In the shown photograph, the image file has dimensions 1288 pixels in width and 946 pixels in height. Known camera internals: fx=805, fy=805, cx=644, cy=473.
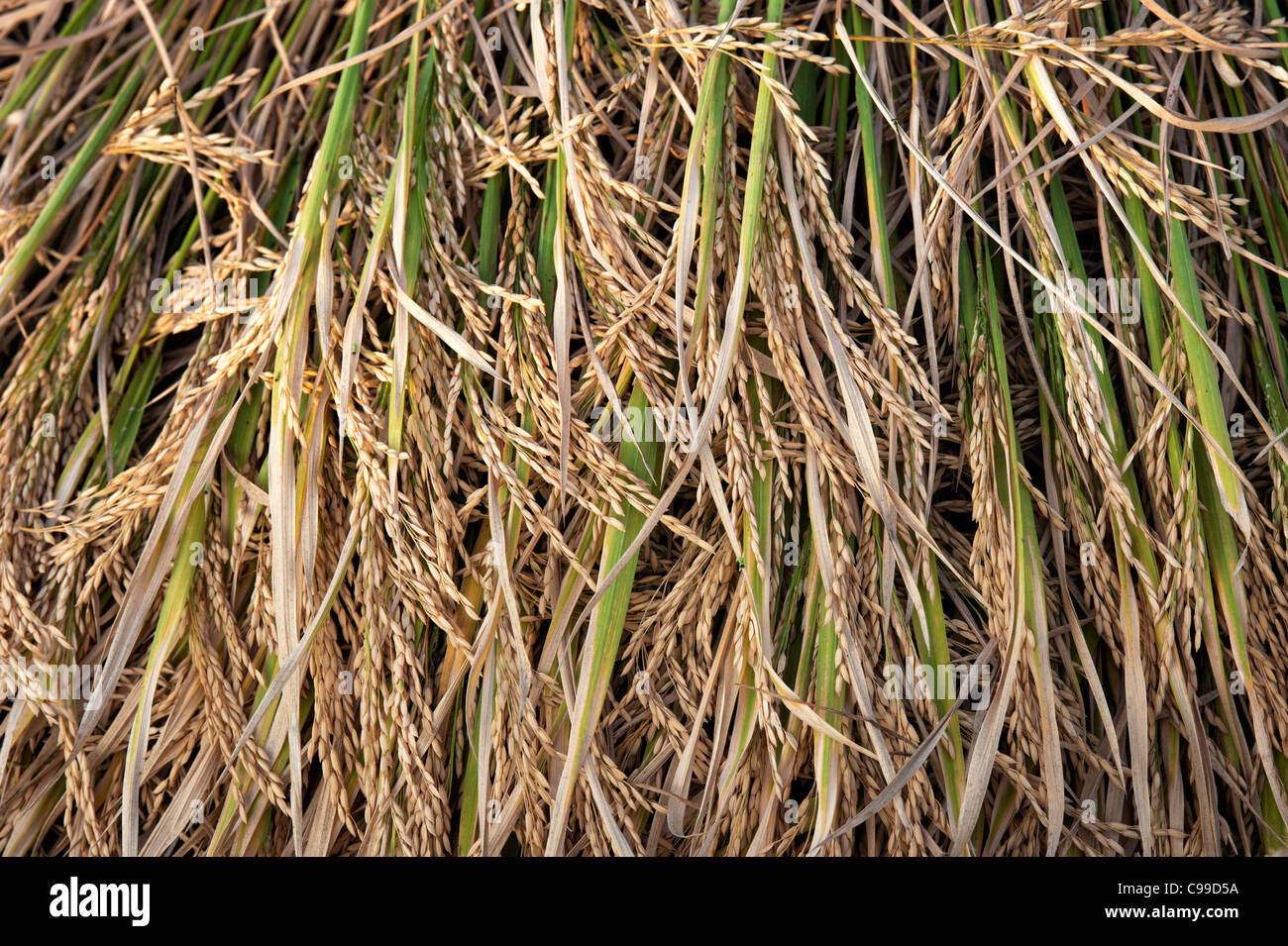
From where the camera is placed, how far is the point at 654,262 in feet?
2.26

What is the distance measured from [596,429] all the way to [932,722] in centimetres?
34

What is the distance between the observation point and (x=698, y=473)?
2.18ft

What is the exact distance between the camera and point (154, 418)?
2.54 feet

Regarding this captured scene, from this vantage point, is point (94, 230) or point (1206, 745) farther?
point (94, 230)

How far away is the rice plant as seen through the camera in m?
0.60

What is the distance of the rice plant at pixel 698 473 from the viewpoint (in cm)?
60

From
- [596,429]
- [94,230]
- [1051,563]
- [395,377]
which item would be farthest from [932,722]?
[94,230]

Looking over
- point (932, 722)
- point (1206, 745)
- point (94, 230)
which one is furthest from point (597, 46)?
point (1206, 745)

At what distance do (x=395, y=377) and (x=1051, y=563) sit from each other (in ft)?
1.84

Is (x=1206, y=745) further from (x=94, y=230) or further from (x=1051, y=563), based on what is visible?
(x=94, y=230)

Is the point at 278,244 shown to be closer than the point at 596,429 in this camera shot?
→ No

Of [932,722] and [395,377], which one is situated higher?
[395,377]
